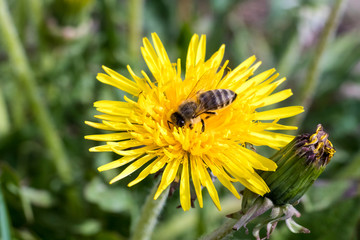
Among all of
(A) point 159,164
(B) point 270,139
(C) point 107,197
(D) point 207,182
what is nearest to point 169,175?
(A) point 159,164

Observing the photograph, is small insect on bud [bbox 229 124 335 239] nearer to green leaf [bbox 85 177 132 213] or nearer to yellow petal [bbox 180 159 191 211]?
yellow petal [bbox 180 159 191 211]

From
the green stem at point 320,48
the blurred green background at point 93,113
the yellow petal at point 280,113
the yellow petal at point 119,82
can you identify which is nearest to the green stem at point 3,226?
the blurred green background at point 93,113

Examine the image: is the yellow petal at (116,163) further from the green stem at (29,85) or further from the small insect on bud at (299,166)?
the green stem at (29,85)

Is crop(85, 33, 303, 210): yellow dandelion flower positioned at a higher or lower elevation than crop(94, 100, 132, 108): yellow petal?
lower

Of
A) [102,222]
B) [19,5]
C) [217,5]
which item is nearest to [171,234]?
[102,222]

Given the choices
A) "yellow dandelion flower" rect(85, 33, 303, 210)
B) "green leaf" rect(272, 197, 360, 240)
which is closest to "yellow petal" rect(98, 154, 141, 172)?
"yellow dandelion flower" rect(85, 33, 303, 210)

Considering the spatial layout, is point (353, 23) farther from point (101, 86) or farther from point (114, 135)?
point (114, 135)
